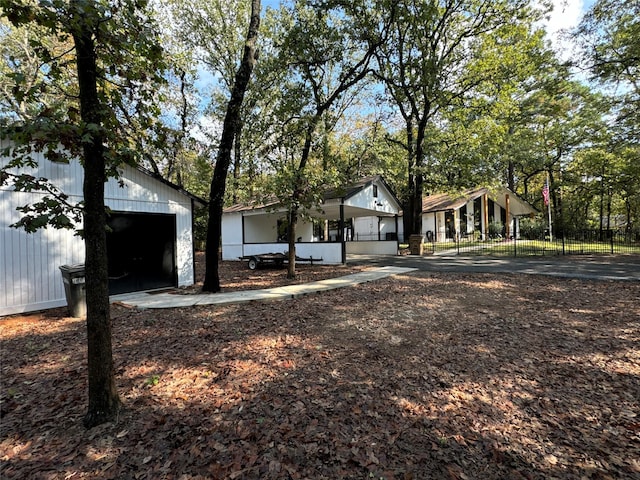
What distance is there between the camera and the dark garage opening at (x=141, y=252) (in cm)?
842

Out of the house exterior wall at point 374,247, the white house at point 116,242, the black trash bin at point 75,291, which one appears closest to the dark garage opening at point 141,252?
the white house at point 116,242

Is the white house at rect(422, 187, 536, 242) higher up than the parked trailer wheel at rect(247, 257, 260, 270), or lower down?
higher up

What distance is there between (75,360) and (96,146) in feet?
10.8

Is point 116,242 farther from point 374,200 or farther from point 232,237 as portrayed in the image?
point 374,200

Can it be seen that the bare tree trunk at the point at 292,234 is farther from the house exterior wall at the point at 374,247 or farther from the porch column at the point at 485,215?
the porch column at the point at 485,215

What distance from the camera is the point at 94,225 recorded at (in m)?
2.68

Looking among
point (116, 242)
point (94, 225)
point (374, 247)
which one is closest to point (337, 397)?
point (94, 225)

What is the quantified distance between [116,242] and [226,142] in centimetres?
410

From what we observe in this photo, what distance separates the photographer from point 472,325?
546cm

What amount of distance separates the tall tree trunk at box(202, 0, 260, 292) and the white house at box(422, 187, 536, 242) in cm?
1922

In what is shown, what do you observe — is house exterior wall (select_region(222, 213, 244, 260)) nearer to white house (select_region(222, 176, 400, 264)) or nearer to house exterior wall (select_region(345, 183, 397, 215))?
white house (select_region(222, 176, 400, 264))

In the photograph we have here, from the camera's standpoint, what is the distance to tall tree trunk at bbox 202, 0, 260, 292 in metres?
7.96

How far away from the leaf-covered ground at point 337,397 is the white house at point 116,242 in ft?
3.26

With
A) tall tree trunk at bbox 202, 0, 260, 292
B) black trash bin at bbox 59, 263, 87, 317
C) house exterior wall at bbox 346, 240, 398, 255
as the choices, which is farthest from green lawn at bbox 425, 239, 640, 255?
black trash bin at bbox 59, 263, 87, 317
